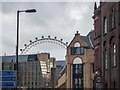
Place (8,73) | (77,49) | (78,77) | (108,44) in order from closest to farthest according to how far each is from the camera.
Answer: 1. (8,73)
2. (108,44)
3. (78,77)
4. (77,49)

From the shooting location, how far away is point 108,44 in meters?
40.2

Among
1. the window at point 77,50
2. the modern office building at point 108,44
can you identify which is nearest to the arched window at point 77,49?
the window at point 77,50

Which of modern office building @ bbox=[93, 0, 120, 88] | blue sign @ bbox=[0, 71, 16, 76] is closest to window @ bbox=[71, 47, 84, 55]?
modern office building @ bbox=[93, 0, 120, 88]

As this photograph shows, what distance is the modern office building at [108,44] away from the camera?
36.2 metres

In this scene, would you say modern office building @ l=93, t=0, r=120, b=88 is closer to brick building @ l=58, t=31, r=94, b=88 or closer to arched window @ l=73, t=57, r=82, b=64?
brick building @ l=58, t=31, r=94, b=88

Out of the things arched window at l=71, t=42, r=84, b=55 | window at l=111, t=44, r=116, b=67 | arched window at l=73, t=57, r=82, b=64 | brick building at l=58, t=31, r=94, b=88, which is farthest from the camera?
arched window at l=73, t=57, r=82, b=64

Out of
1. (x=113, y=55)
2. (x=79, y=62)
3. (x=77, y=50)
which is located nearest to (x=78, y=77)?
(x=79, y=62)

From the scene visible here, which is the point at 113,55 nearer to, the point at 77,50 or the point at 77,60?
the point at 77,60

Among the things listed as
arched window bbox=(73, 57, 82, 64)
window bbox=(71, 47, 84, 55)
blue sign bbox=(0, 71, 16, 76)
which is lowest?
blue sign bbox=(0, 71, 16, 76)

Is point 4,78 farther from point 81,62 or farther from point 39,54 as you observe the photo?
point 39,54

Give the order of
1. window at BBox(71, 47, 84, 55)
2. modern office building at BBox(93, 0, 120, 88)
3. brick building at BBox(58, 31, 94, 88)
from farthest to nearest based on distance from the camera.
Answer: window at BBox(71, 47, 84, 55) → brick building at BBox(58, 31, 94, 88) → modern office building at BBox(93, 0, 120, 88)

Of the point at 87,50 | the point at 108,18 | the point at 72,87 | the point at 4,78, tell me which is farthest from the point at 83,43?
the point at 4,78

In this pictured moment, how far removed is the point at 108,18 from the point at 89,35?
40331 millimetres

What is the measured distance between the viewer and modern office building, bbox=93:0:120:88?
3616 centimetres
